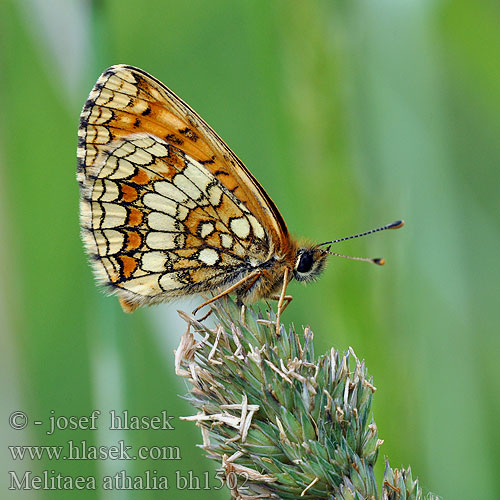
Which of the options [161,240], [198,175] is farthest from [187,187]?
[161,240]

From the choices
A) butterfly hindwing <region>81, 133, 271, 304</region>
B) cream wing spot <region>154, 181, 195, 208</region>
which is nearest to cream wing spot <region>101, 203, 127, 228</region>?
butterfly hindwing <region>81, 133, 271, 304</region>

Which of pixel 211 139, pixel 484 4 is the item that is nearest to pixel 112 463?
pixel 211 139

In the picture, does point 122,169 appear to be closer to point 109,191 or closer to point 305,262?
point 109,191

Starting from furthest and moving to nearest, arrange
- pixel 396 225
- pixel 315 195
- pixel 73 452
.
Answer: pixel 73 452, pixel 396 225, pixel 315 195

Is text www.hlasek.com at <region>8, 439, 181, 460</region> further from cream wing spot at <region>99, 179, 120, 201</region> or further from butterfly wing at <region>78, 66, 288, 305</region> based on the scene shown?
cream wing spot at <region>99, 179, 120, 201</region>

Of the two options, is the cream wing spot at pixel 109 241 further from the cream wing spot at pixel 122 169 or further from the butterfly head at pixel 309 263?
the butterfly head at pixel 309 263

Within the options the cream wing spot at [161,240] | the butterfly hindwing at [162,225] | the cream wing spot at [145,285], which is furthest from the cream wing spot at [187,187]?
the cream wing spot at [145,285]

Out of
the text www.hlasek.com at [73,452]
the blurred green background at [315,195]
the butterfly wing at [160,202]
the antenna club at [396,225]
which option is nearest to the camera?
the blurred green background at [315,195]
